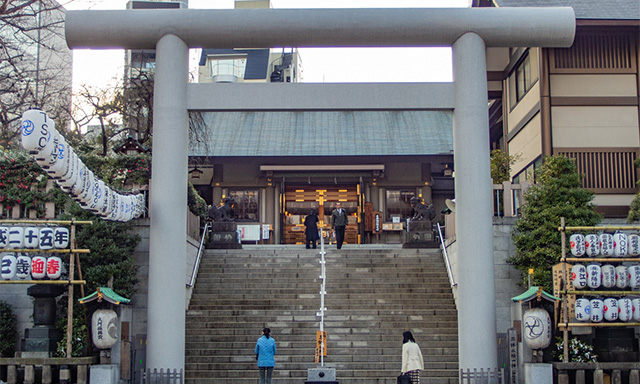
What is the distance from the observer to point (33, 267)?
1495cm

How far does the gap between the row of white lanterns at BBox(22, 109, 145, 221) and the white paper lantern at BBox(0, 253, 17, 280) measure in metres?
2.01

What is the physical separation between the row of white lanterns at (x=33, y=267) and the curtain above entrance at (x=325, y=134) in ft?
47.3

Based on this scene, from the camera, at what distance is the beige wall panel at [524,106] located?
23.1 metres

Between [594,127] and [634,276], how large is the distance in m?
8.51

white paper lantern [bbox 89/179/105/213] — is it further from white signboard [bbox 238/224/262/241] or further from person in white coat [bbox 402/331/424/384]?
white signboard [bbox 238/224/262/241]

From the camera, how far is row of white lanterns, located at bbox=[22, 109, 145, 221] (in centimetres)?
1080

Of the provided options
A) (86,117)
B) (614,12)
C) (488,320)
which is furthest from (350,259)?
(86,117)

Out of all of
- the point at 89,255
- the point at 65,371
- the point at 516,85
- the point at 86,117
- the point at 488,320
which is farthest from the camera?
the point at 86,117

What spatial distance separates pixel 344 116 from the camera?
108 ft

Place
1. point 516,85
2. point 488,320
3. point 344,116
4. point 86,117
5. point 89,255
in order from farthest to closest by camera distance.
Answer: point 344,116, point 86,117, point 516,85, point 89,255, point 488,320

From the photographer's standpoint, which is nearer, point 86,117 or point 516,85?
point 516,85

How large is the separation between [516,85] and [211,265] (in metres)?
12.0

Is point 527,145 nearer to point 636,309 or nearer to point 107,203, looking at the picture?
point 636,309

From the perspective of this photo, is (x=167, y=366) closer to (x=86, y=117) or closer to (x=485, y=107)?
(x=485, y=107)
